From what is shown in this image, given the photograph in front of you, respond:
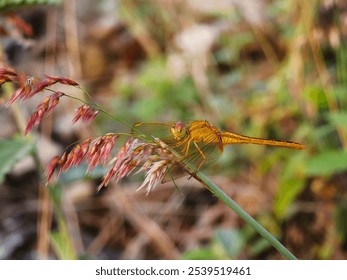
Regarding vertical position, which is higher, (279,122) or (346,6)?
(346,6)

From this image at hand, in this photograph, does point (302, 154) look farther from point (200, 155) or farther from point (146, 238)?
point (200, 155)

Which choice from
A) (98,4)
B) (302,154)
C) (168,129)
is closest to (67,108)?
(98,4)

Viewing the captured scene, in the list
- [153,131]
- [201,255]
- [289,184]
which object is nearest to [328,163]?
[289,184]

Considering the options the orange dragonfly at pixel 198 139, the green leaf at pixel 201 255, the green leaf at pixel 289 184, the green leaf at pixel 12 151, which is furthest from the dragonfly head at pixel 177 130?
the green leaf at pixel 289 184

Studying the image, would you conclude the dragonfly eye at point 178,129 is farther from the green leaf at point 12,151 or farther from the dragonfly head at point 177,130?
the green leaf at point 12,151

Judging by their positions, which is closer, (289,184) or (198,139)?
(198,139)

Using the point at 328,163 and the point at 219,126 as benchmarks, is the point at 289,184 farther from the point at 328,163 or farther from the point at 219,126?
the point at 219,126
